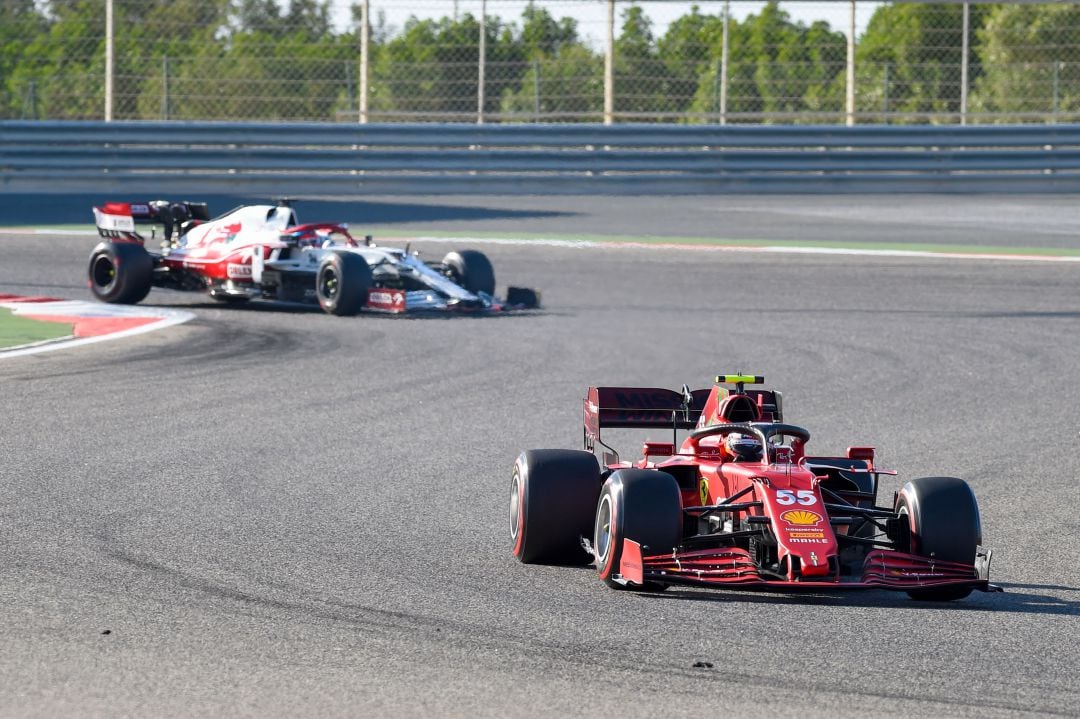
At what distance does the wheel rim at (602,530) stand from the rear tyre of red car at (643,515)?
55mm

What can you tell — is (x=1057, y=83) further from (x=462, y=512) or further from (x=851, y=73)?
(x=462, y=512)

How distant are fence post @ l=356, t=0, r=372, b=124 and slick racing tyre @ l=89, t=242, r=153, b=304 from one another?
26.5 ft

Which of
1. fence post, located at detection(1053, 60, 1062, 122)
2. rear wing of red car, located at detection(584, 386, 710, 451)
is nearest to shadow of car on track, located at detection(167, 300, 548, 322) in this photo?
rear wing of red car, located at detection(584, 386, 710, 451)

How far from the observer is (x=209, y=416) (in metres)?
10.7

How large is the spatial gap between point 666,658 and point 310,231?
11475 millimetres

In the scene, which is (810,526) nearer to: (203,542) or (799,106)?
(203,542)

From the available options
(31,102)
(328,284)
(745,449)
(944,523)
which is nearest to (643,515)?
(745,449)

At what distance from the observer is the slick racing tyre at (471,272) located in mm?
16359

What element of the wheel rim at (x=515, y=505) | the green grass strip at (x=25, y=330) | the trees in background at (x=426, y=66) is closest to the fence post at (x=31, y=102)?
the trees in background at (x=426, y=66)

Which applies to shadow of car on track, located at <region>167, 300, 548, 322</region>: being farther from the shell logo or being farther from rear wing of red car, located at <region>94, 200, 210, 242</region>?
the shell logo

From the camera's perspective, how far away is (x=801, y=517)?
6340 mm

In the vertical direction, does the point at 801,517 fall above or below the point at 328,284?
below

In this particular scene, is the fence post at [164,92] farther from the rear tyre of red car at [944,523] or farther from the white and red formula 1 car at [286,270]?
the rear tyre of red car at [944,523]

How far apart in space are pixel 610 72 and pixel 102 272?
1002 cm
